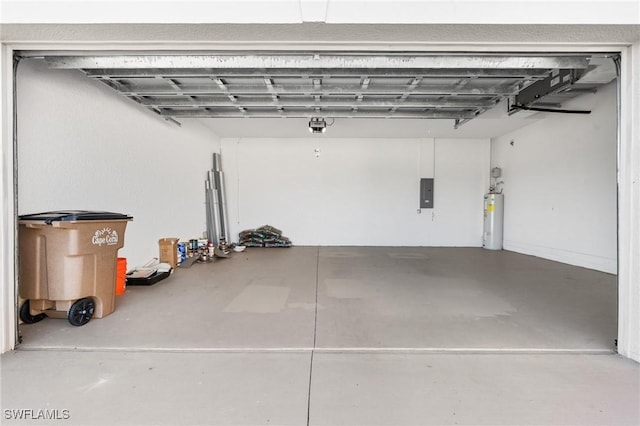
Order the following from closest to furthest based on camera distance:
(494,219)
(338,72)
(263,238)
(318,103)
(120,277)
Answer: (338,72), (120,277), (318,103), (494,219), (263,238)

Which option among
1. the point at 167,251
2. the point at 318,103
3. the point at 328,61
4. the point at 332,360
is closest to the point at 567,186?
the point at 318,103

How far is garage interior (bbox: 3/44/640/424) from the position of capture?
172 cm

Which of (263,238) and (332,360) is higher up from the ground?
(263,238)

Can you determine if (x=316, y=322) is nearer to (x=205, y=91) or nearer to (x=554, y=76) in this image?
(x=205, y=91)

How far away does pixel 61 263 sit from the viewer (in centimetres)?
231

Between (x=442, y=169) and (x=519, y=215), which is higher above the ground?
(x=442, y=169)

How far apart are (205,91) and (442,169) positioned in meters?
5.97

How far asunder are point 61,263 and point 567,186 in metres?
7.38

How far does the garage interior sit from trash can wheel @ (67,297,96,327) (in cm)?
9

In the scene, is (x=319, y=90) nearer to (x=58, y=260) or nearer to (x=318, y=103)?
(x=318, y=103)

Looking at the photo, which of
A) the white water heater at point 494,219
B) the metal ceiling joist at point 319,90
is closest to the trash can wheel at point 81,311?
the metal ceiling joist at point 319,90
